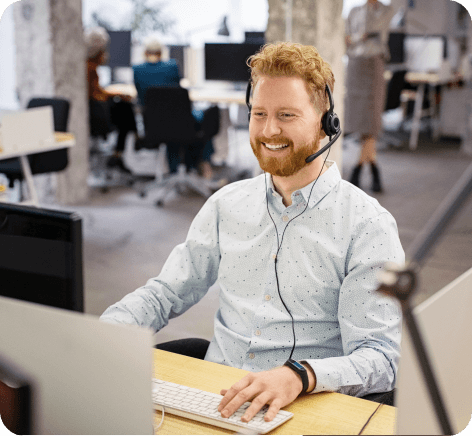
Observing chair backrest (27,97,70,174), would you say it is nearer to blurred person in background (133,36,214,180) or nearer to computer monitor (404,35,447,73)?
blurred person in background (133,36,214,180)

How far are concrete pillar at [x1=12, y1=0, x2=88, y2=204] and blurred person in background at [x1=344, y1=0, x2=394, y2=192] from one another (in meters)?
2.33

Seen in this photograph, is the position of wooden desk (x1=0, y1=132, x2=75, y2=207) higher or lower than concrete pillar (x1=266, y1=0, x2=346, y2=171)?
lower

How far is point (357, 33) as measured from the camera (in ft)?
18.1

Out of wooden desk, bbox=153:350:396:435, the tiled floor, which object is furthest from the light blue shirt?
the tiled floor

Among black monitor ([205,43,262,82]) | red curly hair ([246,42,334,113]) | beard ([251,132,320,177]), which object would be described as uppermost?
black monitor ([205,43,262,82])

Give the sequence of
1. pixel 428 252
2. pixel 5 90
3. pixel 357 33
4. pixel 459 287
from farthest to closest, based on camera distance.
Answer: pixel 5 90, pixel 357 33, pixel 459 287, pixel 428 252

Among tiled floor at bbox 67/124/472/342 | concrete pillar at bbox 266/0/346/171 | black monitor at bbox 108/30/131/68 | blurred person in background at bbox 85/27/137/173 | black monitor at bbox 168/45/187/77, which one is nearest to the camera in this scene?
tiled floor at bbox 67/124/472/342

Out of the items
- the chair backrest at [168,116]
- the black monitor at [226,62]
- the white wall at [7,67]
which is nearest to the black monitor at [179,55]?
the black monitor at [226,62]

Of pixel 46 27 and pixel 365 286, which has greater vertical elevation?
pixel 46 27

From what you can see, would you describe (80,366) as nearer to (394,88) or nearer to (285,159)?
(285,159)

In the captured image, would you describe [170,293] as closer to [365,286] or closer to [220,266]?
[220,266]

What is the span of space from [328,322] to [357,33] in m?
4.63

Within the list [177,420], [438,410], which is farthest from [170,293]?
[438,410]

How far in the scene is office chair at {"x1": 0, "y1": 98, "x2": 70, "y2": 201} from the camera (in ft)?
13.8
